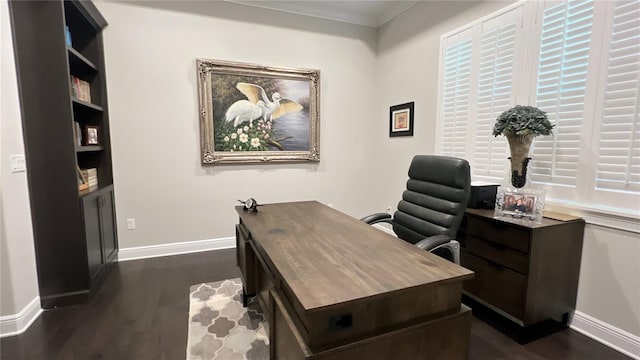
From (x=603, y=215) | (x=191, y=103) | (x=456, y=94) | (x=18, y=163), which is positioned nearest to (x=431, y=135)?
(x=456, y=94)

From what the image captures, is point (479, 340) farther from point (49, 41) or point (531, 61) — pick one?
point (49, 41)

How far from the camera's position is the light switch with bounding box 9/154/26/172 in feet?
6.50

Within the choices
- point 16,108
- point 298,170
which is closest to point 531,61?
point 298,170

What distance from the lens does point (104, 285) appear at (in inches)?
104

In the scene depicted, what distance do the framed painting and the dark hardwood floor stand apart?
1.55 m

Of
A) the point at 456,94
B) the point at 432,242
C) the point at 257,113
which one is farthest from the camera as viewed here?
the point at 257,113

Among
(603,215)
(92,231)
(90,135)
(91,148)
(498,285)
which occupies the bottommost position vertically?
(498,285)

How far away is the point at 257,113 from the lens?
3545 millimetres

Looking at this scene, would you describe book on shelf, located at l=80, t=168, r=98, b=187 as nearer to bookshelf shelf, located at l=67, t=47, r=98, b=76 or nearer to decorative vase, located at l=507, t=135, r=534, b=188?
bookshelf shelf, located at l=67, t=47, r=98, b=76

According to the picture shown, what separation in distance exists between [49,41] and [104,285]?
196cm

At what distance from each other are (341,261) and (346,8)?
3.42m

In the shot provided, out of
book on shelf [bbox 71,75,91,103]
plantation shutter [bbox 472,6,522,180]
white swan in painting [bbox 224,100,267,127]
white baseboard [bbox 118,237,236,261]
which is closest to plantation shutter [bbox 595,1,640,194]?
plantation shutter [bbox 472,6,522,180]

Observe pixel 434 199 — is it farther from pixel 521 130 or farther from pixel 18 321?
pixel 18 321

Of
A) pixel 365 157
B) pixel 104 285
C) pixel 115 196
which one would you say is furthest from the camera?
pixel 365 157
